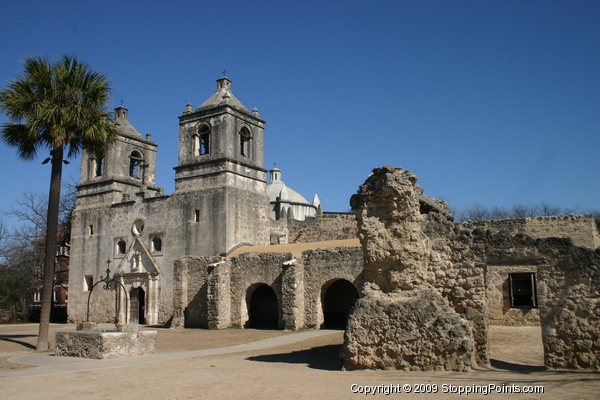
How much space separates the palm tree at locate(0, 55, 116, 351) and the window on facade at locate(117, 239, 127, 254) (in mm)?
12302

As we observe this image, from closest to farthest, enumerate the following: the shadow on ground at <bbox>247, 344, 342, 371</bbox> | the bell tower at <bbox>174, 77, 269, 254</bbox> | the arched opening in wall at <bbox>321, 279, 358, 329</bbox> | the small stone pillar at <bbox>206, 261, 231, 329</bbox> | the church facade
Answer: the shadow on ground at <bbox>247, 344, 342, 371</bbox>, the church facade, the small stone pillar at <bbox>206, 261, 231, 329</bbox>, the arched opening in wall at <bbox>321, 279, 358, 329</bbox>, the bell tower at <bbox>174, 77, 269, 254</bbox>

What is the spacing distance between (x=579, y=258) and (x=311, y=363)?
17.4 ft

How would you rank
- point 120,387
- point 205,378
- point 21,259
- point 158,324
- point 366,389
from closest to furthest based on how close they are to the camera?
point 366,389
point 120,387
point 205,378
point 158,324
point 21,259

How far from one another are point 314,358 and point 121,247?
20292 millimetres

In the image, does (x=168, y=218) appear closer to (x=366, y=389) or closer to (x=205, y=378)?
(x=205, y=378)

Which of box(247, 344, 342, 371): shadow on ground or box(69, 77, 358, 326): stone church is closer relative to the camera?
box(247, 344, 342, 371): shadow on ground

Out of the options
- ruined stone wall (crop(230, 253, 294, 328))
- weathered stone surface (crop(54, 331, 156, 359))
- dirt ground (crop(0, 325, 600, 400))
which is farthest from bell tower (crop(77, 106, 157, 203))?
dirt ground (crop(0, 325, 600, 400))

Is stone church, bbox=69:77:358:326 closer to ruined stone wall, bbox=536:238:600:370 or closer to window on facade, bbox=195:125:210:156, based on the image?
window on facade, bbox=195:125:210:156

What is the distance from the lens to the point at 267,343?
14930 mm

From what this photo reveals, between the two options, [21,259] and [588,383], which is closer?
[588,383]

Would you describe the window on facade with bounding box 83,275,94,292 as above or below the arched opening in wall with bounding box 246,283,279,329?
above

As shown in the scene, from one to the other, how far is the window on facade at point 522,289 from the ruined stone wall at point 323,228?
410 inches

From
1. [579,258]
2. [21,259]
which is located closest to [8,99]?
[579,258]

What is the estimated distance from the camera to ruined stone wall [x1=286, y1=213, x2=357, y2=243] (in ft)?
89.4
